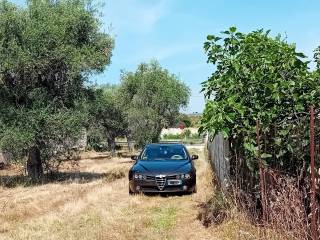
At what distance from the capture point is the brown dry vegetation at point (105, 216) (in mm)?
9836

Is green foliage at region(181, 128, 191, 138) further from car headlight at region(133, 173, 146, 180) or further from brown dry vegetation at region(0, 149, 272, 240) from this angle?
car headlight at region(133, 173, 146, 180)

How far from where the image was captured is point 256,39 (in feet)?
33.7

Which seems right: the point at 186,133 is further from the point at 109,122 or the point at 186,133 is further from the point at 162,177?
the point at 162,177

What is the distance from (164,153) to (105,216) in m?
6.11

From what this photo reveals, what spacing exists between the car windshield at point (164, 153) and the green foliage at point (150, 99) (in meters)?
27.2

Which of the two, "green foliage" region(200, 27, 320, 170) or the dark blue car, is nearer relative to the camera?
"green foliage" region(200, 27, 320, 170)

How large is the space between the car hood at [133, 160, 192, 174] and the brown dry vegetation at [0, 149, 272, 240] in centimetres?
79

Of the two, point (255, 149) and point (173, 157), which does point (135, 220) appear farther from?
point (173, 157)

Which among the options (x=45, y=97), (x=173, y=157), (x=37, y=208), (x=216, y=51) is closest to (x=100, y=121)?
(x=45, y=97)

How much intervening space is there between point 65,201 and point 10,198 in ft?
6.25

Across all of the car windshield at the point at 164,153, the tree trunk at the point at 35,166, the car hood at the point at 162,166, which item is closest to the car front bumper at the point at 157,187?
the car hood at the point at 162,166

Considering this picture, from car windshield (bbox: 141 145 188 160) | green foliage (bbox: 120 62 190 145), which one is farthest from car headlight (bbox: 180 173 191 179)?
green foliage (bbox: 120 62 190 145)

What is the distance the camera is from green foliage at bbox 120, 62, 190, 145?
46188 millimetres

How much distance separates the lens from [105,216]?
1191cm
